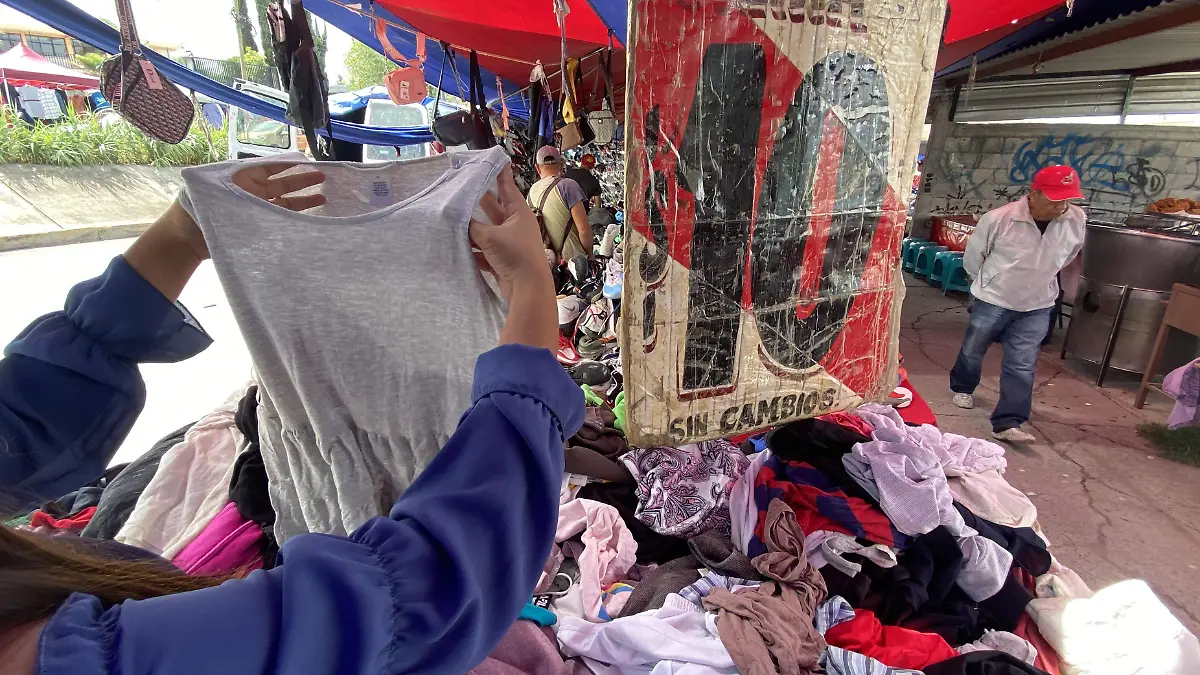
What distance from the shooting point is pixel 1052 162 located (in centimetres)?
625

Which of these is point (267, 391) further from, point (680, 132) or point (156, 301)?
point (680, 132)

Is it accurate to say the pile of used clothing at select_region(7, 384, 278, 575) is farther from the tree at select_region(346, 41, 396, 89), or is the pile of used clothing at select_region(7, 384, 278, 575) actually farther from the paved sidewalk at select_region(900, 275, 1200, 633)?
the tree at select_region(346, 41, 396, 89)

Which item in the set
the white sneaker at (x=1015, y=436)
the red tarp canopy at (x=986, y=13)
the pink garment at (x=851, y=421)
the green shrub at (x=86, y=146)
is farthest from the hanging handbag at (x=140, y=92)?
the green shrub at (x=86, y=146)

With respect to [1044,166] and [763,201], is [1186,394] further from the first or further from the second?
[1044,166]

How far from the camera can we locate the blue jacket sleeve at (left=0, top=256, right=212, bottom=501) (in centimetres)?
77

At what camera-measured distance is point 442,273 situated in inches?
38.5

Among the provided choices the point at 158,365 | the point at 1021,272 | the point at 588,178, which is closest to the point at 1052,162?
the point at 1021,272

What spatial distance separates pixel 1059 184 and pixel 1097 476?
1585 millimetres

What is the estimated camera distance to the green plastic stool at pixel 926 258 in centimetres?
664

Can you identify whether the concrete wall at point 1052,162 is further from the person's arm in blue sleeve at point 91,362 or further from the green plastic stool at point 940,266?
the person's arm in blue sleeve at point 91,362

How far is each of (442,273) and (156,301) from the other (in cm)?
43

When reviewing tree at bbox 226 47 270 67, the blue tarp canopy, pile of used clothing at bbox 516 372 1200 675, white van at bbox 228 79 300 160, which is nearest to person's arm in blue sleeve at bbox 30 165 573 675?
pile of used clothing at bbox 516 372 1200 675

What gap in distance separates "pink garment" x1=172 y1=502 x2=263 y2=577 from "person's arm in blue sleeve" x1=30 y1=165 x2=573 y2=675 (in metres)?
1.06

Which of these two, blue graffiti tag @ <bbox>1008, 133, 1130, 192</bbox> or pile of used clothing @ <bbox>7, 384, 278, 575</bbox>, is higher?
blue graffiti tag @ <bbox>1008, 133, 1130, 192</bbox>
